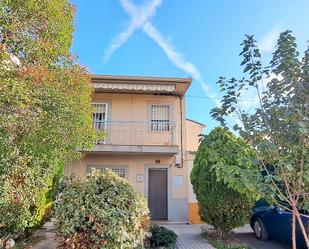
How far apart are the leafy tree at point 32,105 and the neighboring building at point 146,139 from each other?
698 cm

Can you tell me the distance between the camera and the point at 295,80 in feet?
16.0

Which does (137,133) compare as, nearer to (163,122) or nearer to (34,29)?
(163,122)

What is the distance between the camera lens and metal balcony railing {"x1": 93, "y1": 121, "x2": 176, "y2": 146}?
53.0ft

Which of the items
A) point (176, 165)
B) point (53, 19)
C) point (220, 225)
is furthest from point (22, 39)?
point (176, 165)

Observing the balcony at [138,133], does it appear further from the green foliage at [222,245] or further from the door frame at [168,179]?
the green foliage at [222,245]

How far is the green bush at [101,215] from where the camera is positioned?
676 cm

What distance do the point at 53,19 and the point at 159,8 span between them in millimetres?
4721

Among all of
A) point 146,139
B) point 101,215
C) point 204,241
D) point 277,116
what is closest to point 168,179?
point 146,139

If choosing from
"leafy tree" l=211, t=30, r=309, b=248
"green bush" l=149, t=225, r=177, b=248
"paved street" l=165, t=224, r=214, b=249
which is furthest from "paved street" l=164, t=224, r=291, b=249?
"leafy tree" l=211, t=30, r=309, b=248

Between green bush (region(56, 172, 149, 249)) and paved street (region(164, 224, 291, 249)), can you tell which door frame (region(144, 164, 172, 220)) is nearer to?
paved street (region(164, 224, 291, 249))

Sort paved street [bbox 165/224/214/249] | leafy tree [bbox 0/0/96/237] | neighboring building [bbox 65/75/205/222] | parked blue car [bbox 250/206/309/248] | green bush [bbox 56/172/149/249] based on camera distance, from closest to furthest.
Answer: leafy tree [bbox 0/0/96/237]
green bush [bbox 56/172/149/249]
parked blue car [bbox 250/206/309/248]
paved street [bbox 165/224/214/249]
neighboring building [bbox 65/75/205/222]

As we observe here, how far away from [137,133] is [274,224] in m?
8.52

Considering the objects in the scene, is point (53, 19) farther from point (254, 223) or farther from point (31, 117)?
point (254, 223)

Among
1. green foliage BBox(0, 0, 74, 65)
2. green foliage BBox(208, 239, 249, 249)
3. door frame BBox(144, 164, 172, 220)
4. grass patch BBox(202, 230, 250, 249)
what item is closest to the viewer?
green foliage BBox(0, 0, 74, 65)
